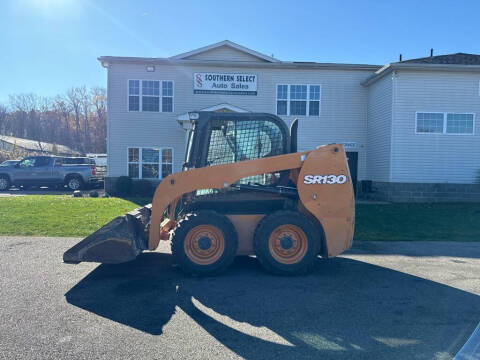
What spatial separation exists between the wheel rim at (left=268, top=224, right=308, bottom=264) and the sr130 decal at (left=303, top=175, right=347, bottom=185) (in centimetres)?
76

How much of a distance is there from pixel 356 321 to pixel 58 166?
62.9 feet

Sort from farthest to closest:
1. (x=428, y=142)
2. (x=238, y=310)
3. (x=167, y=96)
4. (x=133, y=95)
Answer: (x=167, y=96)
(x=133, y=95)
(x=428, y=142)
(x=238, y=310)

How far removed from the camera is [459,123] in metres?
15.6

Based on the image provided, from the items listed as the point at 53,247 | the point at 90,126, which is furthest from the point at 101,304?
the point at 90,126

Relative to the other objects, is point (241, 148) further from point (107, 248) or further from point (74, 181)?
point (74, 181)

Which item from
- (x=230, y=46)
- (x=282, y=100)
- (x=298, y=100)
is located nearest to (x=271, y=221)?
(x=282, y=100)

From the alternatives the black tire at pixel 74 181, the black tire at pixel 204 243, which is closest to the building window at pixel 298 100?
the black tire at pixel 74 181

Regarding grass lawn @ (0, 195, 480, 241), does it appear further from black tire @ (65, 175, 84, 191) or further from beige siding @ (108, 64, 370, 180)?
black tire @ (65, 175, 84, 191)

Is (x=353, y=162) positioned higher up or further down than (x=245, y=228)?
higher up

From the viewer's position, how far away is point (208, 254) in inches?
224

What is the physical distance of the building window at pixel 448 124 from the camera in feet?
51.2

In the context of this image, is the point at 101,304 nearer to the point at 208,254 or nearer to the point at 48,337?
the point at 48,337

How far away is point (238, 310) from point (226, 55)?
51.0 feet

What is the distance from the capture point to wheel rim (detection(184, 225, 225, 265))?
18.6ft
